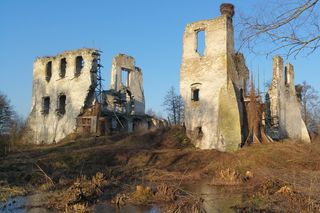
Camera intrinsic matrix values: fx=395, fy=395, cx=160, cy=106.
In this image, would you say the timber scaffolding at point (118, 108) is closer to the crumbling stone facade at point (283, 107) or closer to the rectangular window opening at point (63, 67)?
the rectangular window opening at point (63, 67)

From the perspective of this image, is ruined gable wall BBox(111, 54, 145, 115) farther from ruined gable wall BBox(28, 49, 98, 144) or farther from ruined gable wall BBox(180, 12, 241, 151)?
ruined gable wall BBox(180, 12, 241, 151)

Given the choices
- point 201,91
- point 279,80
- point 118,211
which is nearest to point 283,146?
point 201,91

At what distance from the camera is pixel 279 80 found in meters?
25.9

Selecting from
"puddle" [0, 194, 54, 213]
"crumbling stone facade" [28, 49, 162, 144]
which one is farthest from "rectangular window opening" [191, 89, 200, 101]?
"puddle" [0, 194, 54, 213]

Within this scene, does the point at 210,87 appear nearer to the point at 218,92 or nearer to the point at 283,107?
the point at 218,92

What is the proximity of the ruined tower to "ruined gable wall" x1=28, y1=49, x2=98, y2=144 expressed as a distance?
24.6 ft

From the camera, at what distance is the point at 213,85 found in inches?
858

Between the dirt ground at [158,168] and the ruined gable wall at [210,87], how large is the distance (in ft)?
3.17

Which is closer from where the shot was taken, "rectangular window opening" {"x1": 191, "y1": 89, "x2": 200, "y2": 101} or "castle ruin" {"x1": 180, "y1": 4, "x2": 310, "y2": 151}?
"castle ruin" {"x1": 180, "y1": 4, "x2": 310, "y2": 151}

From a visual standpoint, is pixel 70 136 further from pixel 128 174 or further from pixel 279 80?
pixel 279 80

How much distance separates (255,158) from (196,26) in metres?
8.92

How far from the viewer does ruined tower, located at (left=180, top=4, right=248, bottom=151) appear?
21016 millimetres

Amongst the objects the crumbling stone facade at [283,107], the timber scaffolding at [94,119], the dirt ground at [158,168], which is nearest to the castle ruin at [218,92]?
the dirt ground at [158,168]

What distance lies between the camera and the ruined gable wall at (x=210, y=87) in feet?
68.8
